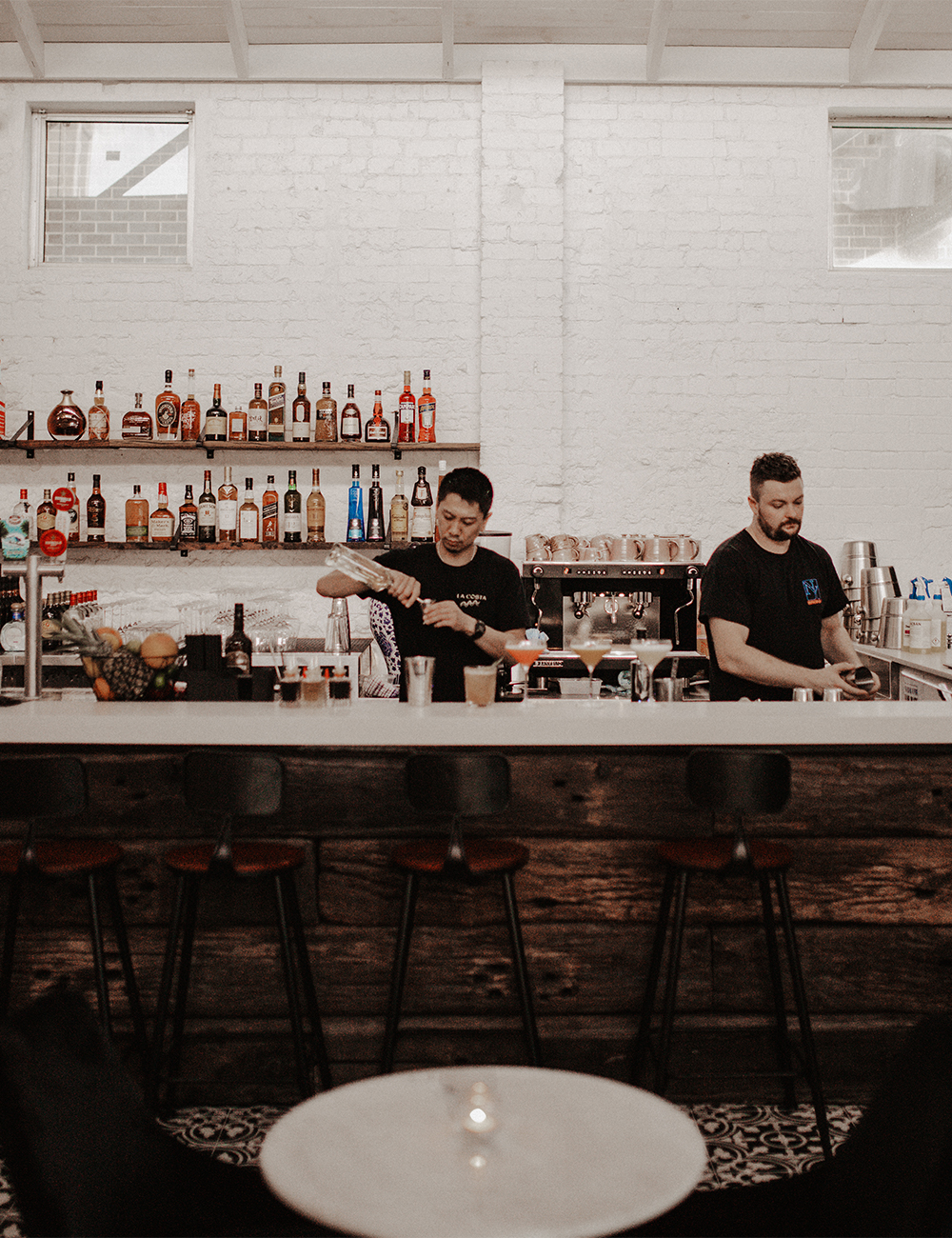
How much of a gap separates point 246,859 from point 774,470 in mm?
1960

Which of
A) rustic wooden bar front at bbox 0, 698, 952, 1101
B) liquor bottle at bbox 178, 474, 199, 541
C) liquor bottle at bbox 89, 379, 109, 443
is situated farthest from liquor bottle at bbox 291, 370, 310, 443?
rustic wooden bar front at bbox 0, 698, 952, 1101

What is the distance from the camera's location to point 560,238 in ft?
17.6

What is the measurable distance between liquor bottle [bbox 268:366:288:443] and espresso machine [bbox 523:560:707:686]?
1483 mm

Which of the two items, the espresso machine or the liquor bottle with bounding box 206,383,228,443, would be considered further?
the liquor bottle with bounding box 206,383,228,443

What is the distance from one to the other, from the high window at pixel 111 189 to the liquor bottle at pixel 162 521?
1.29 meters

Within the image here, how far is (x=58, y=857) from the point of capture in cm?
244

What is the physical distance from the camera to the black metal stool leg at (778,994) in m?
2.51

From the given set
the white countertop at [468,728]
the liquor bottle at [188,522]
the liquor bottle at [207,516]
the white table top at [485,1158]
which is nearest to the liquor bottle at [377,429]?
the liquor bottle at [207,516]

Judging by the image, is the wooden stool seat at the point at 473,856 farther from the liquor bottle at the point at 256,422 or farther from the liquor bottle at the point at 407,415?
the liquor bottle at the point at 256,422

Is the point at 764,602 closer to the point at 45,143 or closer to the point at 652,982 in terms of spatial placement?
the point at 652,982

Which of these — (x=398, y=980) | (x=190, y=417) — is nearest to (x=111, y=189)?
(x=190, y=417)

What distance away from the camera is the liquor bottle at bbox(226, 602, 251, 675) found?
3.05m

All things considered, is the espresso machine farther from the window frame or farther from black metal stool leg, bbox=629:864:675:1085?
the window frame

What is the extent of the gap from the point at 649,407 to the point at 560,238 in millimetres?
993
